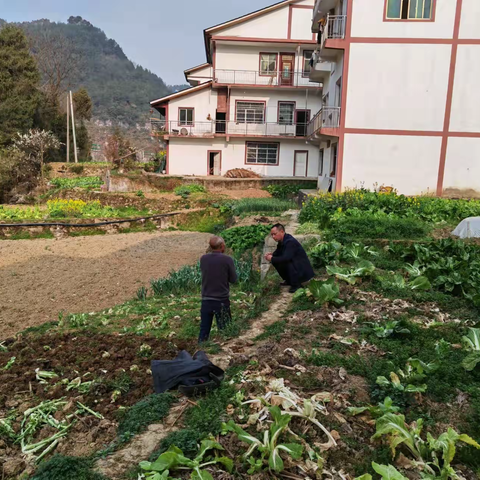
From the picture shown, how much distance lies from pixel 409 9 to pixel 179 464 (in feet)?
65.5

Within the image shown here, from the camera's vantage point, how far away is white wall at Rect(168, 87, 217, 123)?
105ft

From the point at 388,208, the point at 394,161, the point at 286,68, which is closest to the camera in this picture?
the point at 388,208

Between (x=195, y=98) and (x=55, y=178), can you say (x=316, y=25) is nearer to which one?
(x=195, y=98)

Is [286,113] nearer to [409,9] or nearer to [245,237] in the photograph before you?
[409,9]

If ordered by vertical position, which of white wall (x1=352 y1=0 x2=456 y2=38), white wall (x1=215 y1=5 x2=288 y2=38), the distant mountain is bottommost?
white wall (x1=352 y1=0 x2=456 y2=38)

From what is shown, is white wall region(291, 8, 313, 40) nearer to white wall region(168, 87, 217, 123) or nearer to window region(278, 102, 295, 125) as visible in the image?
window region(278, 102, 295, 125)

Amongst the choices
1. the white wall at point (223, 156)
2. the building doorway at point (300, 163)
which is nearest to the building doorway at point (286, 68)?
the white wall at point (223, 156)

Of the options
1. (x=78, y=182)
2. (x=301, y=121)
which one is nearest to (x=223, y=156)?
(x=301, y=121)

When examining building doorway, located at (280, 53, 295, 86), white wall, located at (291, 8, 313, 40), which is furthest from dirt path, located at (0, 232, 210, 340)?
white wall, located at (291, 8, 313, 40)

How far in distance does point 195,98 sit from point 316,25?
31.8 feet

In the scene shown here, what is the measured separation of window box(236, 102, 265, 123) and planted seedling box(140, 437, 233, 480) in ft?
99.8

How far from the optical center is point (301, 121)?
32.0m

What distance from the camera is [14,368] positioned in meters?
5.63

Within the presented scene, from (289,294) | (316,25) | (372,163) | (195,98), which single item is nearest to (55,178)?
(195,98)
